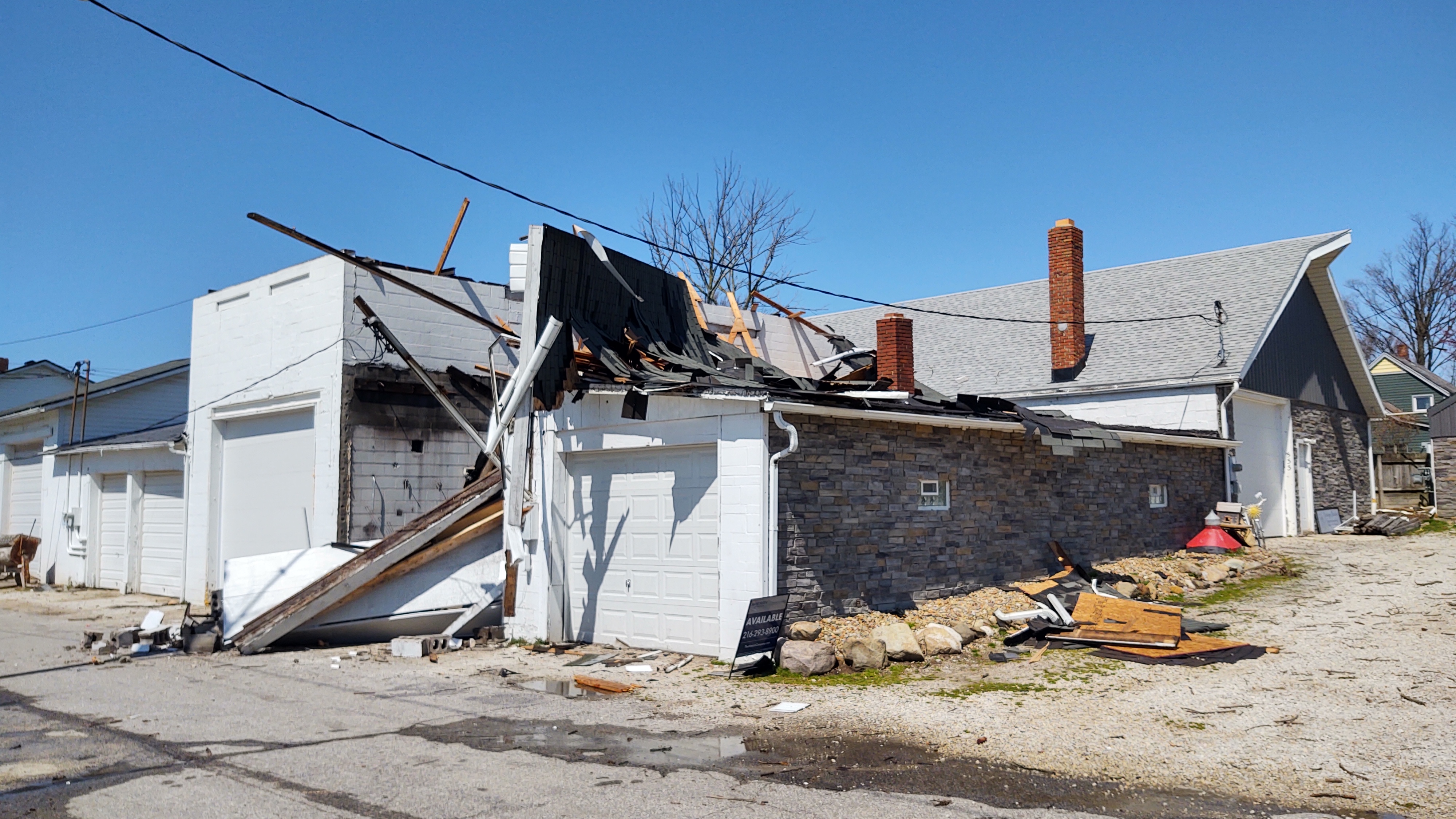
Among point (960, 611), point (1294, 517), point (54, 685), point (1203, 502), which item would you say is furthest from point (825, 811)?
point (1294, 517)

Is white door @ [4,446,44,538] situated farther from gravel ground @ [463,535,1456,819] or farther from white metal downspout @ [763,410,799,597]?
white metal downspout @ [763,410,799,597]

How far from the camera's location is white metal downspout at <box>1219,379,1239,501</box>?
19.2 meters

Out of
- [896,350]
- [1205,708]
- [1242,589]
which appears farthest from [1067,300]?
[1205,708]

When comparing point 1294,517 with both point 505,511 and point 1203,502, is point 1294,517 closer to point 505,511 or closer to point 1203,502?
point 1203,502

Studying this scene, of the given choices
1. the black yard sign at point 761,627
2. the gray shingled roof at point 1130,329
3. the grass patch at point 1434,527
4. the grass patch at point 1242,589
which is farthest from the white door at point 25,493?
the grass patch at point 1434,527

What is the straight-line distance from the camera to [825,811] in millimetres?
5512

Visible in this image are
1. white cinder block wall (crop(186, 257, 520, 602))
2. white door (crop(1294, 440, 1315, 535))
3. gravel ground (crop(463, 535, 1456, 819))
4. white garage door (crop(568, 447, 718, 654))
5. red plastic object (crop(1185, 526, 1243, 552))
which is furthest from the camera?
white door (crop(1294, 440, 1315, 535))

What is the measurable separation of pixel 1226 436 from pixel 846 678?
1316 cm

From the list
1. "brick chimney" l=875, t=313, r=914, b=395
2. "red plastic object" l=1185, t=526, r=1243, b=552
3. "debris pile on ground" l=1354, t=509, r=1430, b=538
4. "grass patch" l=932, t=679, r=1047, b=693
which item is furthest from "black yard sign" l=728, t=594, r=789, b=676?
"debris pile on ground" l=1354, t=509, r=1430, b=538

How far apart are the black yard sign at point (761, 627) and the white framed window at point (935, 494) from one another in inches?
109

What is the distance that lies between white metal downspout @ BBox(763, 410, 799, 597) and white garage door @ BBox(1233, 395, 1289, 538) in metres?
13.4

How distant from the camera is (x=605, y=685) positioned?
30.6 ft

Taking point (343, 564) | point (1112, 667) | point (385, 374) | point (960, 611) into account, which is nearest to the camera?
point (1112, 667)

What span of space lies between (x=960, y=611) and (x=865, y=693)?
3.15 meters
